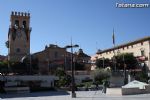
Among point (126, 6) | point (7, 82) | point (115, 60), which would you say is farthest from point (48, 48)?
point (126, 6)

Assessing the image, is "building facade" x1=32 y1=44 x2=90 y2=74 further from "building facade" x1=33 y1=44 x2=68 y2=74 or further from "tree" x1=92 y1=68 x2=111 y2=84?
"tree" x1=92 y1=68 x2=111 y2=84

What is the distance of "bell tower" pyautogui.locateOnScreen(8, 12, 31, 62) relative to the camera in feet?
292

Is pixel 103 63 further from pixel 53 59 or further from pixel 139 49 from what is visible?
pixel 53 59

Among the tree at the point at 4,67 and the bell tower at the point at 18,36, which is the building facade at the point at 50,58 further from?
the tree at the point at 4,67

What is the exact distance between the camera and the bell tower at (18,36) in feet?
292

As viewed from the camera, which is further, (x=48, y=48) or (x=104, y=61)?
(x=48, y=48)

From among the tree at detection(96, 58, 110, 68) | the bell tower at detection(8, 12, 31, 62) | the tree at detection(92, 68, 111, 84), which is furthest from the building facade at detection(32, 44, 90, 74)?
the tree at detection(92, 68, 111, 84)

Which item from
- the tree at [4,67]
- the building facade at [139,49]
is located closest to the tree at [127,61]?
the building facade at [139,49]

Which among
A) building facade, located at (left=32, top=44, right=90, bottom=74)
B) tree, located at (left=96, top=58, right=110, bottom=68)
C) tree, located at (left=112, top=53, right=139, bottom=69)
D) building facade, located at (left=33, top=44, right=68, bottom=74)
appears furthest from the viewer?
building facade, located at (left=33, top=44, right=68, bottom=74)

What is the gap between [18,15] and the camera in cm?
8931

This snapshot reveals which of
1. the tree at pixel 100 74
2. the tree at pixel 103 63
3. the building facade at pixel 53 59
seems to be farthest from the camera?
the building facade at pixel 53 59

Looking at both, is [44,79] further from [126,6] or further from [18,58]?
[126,6]

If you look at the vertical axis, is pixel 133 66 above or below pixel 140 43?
below

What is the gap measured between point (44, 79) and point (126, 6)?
41.8 m
